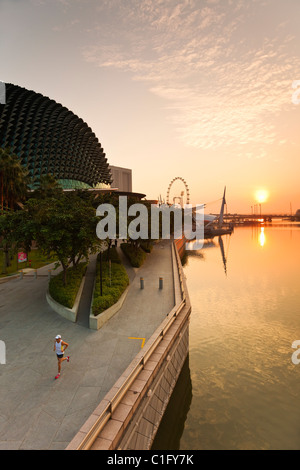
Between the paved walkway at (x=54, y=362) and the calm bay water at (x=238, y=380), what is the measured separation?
3.78 m

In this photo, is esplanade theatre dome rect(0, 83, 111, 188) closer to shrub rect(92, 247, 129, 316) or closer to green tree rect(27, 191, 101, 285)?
shrub rect(92, 247, 129, 316)

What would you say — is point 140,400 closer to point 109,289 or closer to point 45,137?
point 109,289

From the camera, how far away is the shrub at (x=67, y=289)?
1816 cm

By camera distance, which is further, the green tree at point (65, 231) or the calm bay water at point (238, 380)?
the green tree at point (65, 231)

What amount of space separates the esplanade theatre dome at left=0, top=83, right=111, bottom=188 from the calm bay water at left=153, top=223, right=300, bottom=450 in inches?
2401

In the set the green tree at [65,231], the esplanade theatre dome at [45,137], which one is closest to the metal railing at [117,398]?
the green tree at [65,231]

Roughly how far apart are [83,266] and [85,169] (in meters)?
71.7

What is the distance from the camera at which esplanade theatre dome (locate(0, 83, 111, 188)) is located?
71.3m

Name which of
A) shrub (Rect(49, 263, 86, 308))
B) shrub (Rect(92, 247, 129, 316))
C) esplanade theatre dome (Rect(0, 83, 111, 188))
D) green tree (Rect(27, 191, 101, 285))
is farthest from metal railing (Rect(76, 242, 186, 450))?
esplanade theatre dome (Rect(0, 83, 111, 188))

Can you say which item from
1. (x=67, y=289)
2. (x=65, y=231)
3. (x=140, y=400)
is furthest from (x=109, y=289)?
(x=140, y=400)

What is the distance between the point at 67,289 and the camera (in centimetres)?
1961

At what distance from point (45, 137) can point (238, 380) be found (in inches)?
3258

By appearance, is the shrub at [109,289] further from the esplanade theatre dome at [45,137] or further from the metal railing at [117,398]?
the esplanade theatre dome at [45,137]
